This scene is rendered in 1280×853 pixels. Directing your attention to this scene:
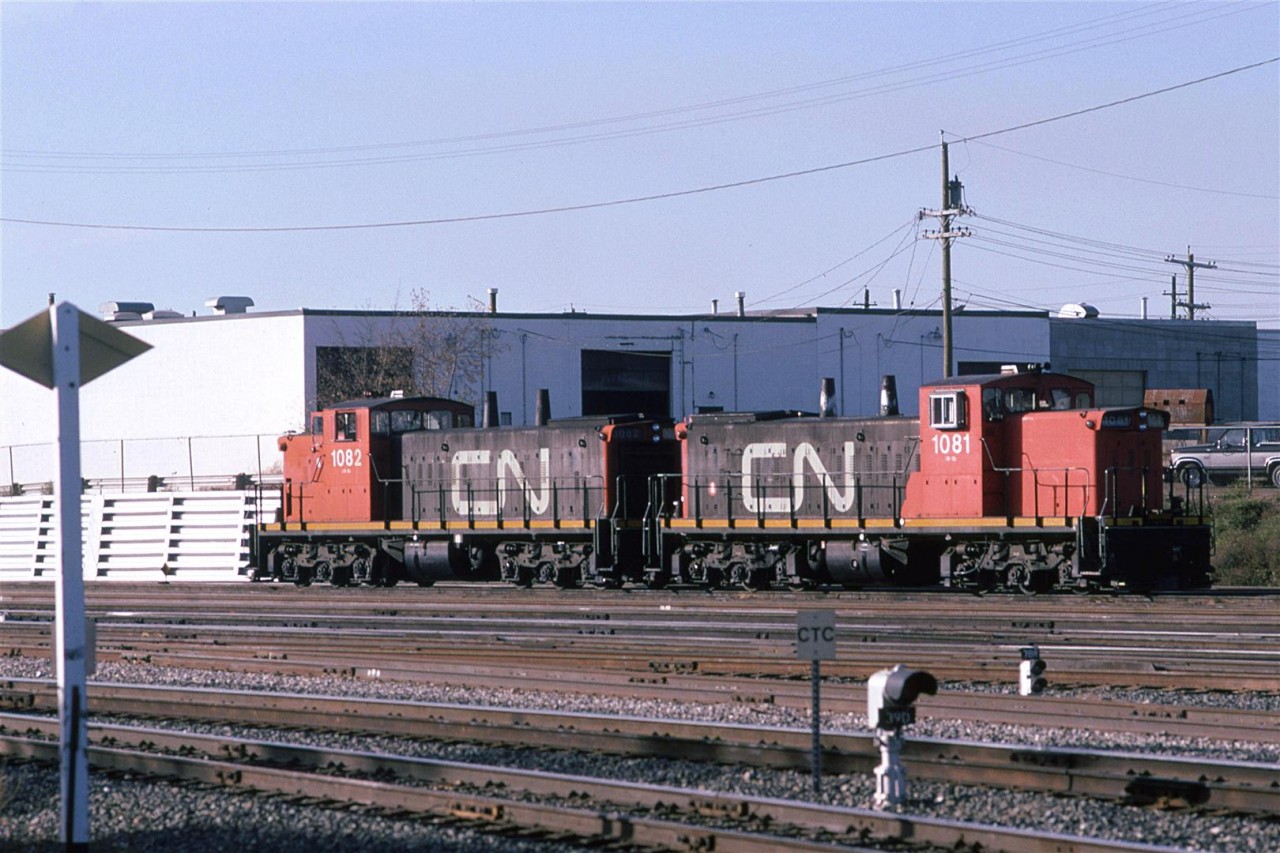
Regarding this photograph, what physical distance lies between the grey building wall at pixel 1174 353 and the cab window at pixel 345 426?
131ft

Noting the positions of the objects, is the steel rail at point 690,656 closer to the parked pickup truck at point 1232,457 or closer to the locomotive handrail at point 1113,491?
the locomotive handrail at point 1113,491

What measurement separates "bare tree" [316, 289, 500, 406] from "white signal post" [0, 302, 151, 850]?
134ft

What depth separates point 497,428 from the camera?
87.6 ft

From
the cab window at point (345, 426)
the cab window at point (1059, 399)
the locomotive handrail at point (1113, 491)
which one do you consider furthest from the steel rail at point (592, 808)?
the cab window at point (345, 426)

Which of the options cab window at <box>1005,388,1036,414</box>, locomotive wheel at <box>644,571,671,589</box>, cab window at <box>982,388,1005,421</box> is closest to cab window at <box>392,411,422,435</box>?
locomotive wheel at <box>644,571,671,589</box>

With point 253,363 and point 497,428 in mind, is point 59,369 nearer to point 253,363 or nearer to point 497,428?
point 497,428

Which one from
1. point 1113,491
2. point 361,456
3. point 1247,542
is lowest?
point 1247,542

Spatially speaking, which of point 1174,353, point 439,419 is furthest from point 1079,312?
point 439,419

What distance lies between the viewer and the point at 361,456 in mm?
27625

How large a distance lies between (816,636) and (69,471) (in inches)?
178

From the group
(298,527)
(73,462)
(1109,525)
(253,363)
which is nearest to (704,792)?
(73,462)

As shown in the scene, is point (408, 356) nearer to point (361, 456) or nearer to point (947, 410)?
point (361, 456)

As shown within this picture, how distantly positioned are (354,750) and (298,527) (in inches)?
702

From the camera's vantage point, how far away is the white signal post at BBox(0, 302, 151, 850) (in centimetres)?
770
